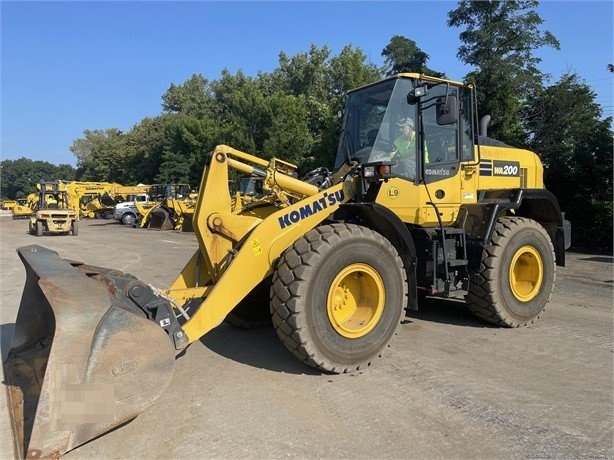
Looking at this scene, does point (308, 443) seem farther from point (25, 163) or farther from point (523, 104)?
point (25, 163)

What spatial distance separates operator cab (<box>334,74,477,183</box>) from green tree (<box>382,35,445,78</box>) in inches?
710

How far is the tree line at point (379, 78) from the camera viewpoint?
1527cm

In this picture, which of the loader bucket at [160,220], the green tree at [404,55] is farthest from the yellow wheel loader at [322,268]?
the loader bucket at [160,220]

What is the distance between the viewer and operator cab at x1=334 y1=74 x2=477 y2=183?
534 centimetres

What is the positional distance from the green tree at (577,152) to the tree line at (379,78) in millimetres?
30

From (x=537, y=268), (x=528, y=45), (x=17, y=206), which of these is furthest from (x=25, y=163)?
(x=537, y=268)

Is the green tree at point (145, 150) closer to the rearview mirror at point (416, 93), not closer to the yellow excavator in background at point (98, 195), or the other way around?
the yellow excavator in background at point (98, 195)

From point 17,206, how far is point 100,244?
99.9 feet

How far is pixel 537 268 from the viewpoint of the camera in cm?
616

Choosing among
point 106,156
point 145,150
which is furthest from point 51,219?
point 106,156

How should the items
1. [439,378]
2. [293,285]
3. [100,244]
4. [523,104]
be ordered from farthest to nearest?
[100,244]
[523,104]
[439,378]
[293,285]

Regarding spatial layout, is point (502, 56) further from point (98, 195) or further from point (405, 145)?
point (98, 195)

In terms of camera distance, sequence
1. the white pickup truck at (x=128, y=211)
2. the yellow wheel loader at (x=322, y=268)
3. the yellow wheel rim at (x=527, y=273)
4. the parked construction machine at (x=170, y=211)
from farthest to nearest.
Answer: the white pickup truck at (x=128, y=211), the parked construction machine at (x=170, y=211), the yellow wheel rim at (x=527, y=273), the yellow wheel loader at (x=322, y=268)

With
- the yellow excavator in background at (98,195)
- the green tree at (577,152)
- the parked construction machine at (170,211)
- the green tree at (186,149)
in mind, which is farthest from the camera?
the green tree at (186,149)
